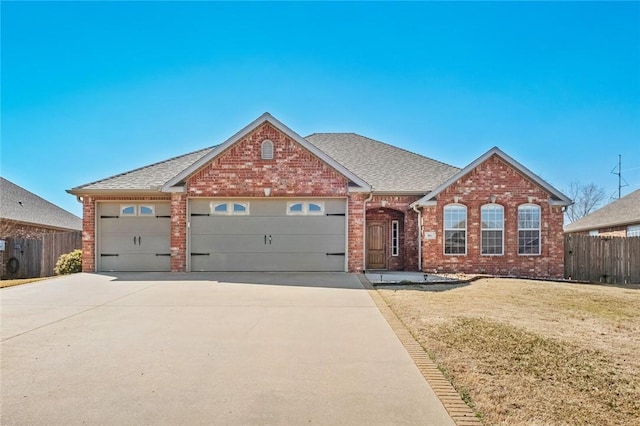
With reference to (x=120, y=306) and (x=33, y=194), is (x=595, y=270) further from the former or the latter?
(x=33, y=194)

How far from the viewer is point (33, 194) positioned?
2620cm

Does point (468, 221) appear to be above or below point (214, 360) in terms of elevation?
above

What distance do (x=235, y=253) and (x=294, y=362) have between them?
379 inches

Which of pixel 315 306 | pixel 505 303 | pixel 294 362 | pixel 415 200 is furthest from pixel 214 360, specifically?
pixel 415 200

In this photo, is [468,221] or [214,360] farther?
[468,221]

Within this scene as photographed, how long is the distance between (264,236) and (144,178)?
16.8 ft

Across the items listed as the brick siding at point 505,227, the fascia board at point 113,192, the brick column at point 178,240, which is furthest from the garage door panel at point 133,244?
the brick siding at point 505,227

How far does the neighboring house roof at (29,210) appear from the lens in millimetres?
21250

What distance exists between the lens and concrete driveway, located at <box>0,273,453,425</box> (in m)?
3.62

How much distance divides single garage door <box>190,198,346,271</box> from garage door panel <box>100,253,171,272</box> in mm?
1320

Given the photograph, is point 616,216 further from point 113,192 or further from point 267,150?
point 113,192

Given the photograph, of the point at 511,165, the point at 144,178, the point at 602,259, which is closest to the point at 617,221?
the point at 602,259

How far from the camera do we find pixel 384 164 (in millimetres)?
18438

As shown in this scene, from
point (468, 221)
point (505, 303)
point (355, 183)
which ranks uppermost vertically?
point (355, 183)
